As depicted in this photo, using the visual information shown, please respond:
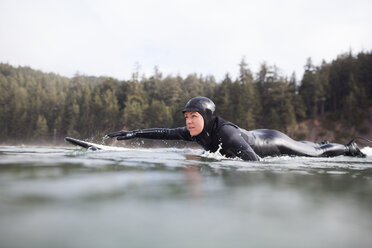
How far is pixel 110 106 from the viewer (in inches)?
2950

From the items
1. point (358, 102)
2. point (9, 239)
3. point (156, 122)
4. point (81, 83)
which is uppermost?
point (81, 83)

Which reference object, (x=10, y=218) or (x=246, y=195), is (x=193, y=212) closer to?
(x=246, y=195)

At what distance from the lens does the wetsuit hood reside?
18.9 feet

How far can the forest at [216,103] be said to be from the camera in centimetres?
6066

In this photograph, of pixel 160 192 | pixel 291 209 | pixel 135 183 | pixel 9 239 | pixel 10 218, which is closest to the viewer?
pixel 9 239

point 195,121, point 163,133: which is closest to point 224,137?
point 195,121

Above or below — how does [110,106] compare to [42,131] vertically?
above

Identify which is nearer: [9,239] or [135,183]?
[9,239]

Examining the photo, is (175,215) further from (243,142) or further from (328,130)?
(328,130)

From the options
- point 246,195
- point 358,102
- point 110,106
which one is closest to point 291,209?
point 246,195

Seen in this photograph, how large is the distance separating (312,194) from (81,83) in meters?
109

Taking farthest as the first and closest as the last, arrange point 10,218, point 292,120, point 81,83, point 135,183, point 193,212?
1. point 81,83
2. point 292,120
3. point 135,183
4. point 193,212
5. point 10,218

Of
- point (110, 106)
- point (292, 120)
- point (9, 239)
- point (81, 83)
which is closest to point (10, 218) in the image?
point (9, 239)

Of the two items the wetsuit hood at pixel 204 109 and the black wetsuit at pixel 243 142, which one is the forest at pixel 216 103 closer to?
the black wetsuit at pixel 243 142
